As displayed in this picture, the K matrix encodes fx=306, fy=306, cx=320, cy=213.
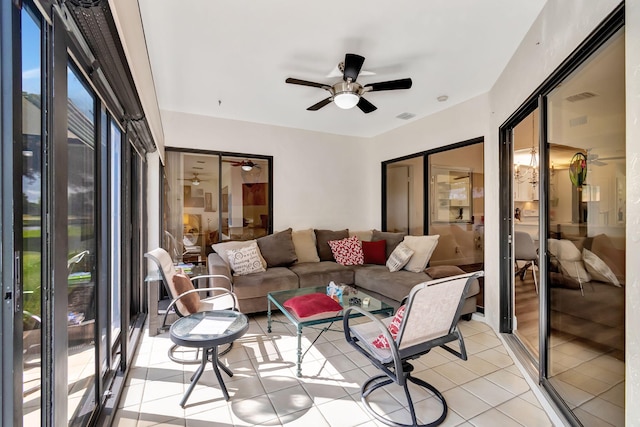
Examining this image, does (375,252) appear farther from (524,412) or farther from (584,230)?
(584,230)

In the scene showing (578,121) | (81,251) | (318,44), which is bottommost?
(81,251)

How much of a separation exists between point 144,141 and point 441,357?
3428 millimetres

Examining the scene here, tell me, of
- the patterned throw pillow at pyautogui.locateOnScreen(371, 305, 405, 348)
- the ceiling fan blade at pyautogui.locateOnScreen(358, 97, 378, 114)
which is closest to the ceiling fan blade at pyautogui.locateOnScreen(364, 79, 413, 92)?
the ceiling fan blade at pyautogui.locateOnScreen(358, 97, 378, 114)

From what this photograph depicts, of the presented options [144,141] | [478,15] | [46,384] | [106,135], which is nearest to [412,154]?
[478,15]

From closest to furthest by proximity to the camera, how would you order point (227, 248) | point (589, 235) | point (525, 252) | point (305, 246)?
point (589, 235), point (525, 252), point (227, 248), point (305, 246)

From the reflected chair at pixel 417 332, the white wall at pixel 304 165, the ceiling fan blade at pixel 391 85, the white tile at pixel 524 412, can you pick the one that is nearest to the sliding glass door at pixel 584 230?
the white tile at pixel 524 412

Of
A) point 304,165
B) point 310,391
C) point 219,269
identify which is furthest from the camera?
point 304,165

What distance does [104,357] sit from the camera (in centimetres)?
202

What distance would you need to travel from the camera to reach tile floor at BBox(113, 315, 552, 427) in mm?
1925

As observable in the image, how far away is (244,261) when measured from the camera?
12.6ft

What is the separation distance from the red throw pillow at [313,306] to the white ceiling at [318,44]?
7.13 ft

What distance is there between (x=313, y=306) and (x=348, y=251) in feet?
6.67

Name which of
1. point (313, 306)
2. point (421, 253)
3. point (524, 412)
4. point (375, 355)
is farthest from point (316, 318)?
point (421, 253)

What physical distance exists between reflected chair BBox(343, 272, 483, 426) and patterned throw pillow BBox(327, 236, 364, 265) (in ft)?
7.82
